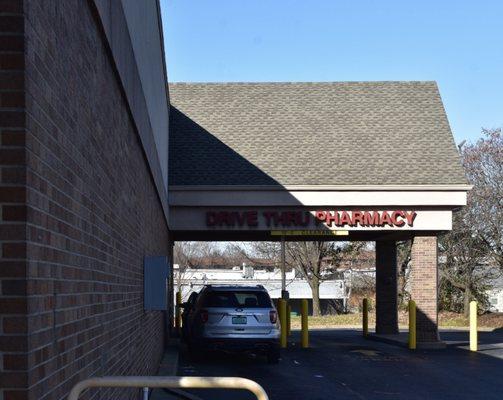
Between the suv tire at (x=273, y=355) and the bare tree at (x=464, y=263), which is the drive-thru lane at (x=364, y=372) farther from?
the bare tree at (x=464, y=263)

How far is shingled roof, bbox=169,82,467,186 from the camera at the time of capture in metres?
23.9

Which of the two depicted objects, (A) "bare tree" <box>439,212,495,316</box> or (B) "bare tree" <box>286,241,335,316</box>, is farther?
(B) "bare tree" <box>286,241,335,316</box>

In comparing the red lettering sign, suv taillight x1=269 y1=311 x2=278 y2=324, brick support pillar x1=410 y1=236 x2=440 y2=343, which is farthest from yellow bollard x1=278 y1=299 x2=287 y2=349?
suv taillight x1=269 y1=311 x2=278 y2=324

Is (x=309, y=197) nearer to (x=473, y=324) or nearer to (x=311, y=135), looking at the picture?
(x=311, y=135)

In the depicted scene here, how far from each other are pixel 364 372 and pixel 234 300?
3227 mm


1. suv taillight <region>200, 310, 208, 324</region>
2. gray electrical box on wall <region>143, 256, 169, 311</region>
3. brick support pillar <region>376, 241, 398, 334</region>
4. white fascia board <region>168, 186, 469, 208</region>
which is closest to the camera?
gray electrical box on wall <region>143, 256, 169, 311</region>

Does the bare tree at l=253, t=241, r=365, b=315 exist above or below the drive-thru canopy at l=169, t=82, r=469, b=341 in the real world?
below

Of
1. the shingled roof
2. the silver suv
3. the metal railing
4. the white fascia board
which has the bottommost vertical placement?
the silver suv

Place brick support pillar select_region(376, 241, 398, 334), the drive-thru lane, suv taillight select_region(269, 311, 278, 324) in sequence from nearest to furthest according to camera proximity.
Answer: the drive-thru lane < suv taillight select_region(269, 311, 278, 324) < brick support pillar select_region(376, 241, 398, 334)

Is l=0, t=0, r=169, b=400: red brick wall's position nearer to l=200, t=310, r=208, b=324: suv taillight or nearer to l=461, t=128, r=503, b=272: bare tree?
l=200, t=310, r=208, b=324: suv taillight

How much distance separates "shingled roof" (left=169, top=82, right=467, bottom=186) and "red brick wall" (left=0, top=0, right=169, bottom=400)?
55.9 feet

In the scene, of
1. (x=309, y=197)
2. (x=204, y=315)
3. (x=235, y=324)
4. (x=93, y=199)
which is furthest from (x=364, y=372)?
(x=93, y=199)

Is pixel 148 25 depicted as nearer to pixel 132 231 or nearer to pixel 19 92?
pixel 132 231

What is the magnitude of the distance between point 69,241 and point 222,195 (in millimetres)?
19097
